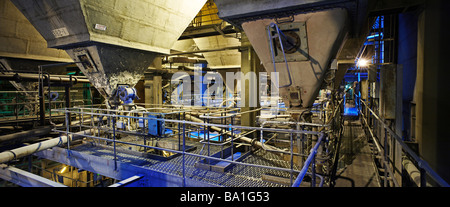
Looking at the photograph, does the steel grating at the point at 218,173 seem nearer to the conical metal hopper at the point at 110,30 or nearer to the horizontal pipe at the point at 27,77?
the conical metal hopper at the point at 110,30

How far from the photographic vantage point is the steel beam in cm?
467

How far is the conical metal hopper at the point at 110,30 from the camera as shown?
6.47 meters

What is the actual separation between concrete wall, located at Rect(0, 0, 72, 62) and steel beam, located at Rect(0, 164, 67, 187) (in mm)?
6891

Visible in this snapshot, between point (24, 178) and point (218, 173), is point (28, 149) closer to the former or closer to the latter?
point (24, 178)

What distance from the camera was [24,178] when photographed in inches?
199

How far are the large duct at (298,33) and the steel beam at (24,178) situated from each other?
4.97 m

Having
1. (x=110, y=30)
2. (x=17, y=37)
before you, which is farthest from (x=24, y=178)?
(x=17, y=37)

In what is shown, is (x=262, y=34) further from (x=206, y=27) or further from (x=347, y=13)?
(x=206, y=27)

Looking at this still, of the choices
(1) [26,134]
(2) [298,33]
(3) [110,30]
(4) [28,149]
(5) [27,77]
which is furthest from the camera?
(5) [27,77]

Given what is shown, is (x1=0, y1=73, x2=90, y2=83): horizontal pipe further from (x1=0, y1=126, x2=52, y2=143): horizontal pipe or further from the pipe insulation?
the pipe insulation

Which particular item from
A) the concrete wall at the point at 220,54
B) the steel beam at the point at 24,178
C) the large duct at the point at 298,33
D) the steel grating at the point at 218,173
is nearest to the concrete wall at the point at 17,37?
the steel grating at the point at 218,173

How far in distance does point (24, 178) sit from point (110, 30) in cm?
429

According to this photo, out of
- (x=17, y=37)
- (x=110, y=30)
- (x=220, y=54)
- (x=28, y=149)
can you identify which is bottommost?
(x=28, y=149)

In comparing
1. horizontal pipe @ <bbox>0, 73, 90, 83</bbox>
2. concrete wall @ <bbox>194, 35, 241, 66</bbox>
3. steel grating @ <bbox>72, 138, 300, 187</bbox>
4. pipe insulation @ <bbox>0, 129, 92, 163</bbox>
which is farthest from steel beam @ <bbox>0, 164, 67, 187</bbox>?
concrete wall @ <bbox>194, 35, 241, 66</bbox>
